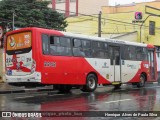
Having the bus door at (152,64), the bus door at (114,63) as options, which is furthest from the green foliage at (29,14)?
the bus door at (114,63)

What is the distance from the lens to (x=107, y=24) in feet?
154

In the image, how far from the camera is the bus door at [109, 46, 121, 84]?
23.0 meters

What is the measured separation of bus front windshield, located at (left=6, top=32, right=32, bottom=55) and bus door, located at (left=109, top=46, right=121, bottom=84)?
6.24 metres

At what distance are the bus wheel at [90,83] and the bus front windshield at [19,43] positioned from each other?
14.1 ft

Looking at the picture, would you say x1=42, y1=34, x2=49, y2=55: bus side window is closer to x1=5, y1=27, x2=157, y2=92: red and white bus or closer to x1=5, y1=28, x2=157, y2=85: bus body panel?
x1=5, y1=27, x2=157, y2=92: red and white bus

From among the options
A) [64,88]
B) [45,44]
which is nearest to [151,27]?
[64,88]

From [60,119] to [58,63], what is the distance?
8996 mm

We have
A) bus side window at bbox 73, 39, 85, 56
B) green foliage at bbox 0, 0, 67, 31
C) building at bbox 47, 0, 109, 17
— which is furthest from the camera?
building at bbox 47, 0, 109, 17

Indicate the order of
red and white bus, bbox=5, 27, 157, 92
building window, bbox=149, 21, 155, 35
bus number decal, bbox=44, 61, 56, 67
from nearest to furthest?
red and white bus, bbox=5, 27, 157, 92 → bus number decal, bbox=44, 61, 56, 67 → building window, bbox=149, 21, 155, 35

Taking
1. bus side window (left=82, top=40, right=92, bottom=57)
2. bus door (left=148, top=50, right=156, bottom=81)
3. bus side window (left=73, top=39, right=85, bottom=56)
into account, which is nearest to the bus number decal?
bus side window (left=73, top=39, right=85, bottom=56)

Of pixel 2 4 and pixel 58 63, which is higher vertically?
pixel 2 4

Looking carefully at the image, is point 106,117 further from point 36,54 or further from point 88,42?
point 88,42

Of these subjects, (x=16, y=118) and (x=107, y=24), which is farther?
(x=107, y=24)

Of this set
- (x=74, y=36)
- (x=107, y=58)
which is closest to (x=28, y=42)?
(x=74, y=36)
